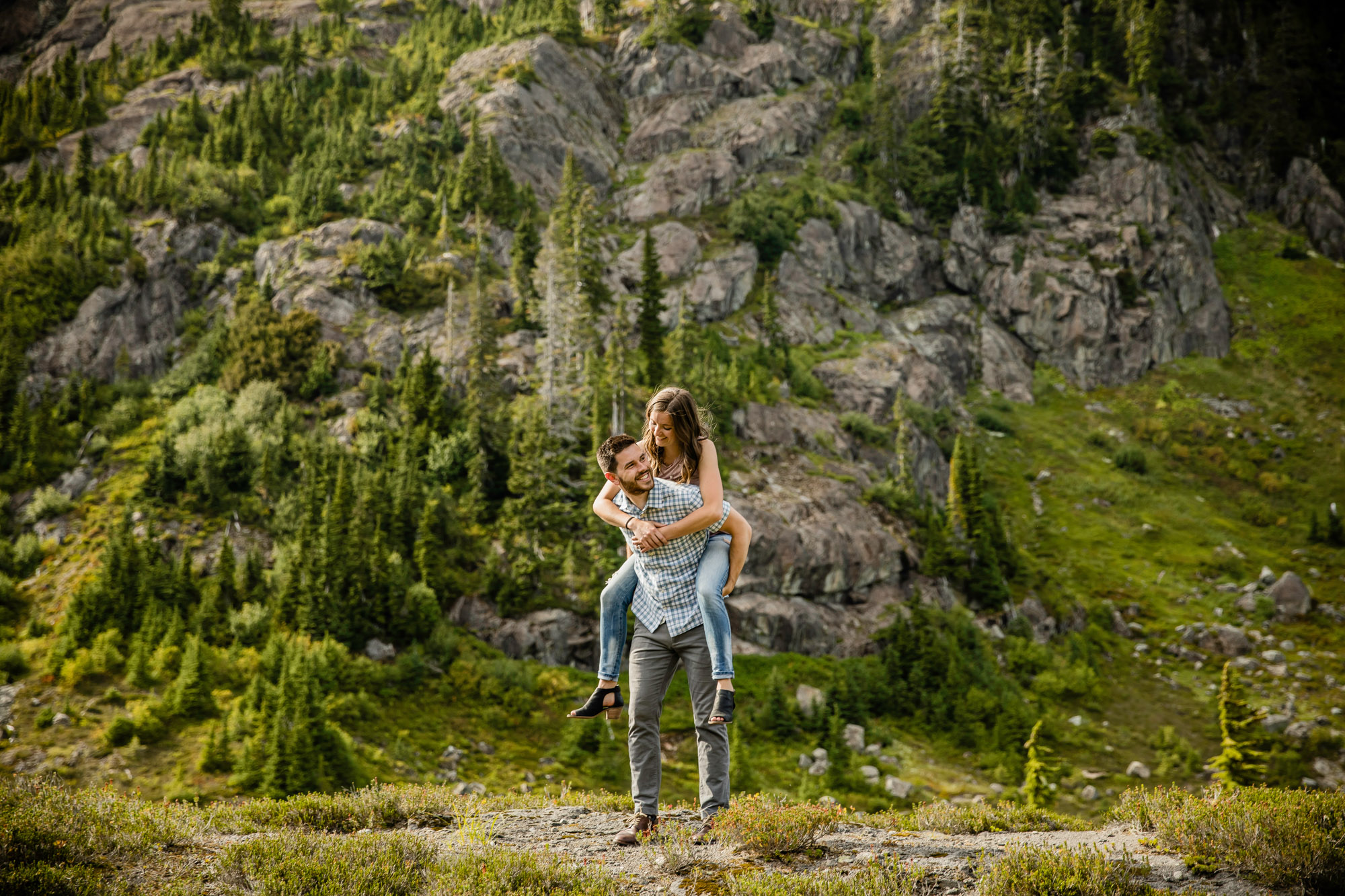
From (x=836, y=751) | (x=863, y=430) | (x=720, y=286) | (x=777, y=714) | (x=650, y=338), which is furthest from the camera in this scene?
(x=720, y=286)

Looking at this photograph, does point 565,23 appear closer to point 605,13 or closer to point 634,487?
point 605,13

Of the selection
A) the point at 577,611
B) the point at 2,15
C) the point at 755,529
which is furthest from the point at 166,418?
the point at 2,15

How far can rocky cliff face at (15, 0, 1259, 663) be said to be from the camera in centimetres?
4953

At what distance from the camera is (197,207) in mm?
68438

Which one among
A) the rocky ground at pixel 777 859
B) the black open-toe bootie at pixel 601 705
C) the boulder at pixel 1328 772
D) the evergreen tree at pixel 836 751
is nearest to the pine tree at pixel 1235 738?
the evergreen tree at pixel 836 751

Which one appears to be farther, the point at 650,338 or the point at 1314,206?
the point at 1314,206

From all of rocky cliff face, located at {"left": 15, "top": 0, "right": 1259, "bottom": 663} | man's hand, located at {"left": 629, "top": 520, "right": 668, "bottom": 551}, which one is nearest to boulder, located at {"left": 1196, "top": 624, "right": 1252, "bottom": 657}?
rocky cliff face, located at {"left": 15, "top": 0, "right": 1259, "bottom": 663}

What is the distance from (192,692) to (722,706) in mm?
28516

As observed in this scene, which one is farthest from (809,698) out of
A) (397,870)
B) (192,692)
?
(397,870)

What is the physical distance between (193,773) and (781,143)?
3505 inches

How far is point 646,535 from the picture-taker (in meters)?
6.83

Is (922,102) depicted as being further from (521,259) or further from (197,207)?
(197,207)

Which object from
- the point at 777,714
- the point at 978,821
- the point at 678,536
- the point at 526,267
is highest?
the point at 526,267

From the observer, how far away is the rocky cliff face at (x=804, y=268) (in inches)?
1950
